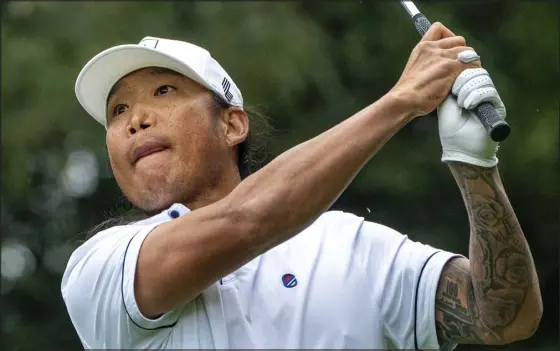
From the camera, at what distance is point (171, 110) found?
4.13m

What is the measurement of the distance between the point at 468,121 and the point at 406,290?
524 millimetres

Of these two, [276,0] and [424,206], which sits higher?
[276,0]

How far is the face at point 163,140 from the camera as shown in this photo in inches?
158

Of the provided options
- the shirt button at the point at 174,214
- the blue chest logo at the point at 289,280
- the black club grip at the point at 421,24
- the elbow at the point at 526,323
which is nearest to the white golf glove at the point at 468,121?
the black club grip at the point at 421,24

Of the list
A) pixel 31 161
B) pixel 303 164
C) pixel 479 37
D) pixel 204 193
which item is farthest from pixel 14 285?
pixel 303 164

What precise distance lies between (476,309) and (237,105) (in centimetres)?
114

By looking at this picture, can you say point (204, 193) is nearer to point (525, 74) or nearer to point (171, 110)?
point (171, 110)

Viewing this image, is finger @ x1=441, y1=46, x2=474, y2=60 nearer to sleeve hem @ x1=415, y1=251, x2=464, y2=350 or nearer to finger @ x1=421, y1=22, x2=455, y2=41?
finger @ x1=421, y1=22, x2=455, y2=41

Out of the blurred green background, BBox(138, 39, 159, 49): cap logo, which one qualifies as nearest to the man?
BBox(138, 39, 159, 49): cap logo

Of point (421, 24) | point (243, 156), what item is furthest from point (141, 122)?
point (421, 24)

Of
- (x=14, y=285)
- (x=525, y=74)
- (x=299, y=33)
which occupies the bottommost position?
(x=14, y=285)

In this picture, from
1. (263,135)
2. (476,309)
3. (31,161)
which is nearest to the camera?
(476,309)

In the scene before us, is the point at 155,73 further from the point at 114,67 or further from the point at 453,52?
the point at 453,52

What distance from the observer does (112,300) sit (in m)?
3.64
